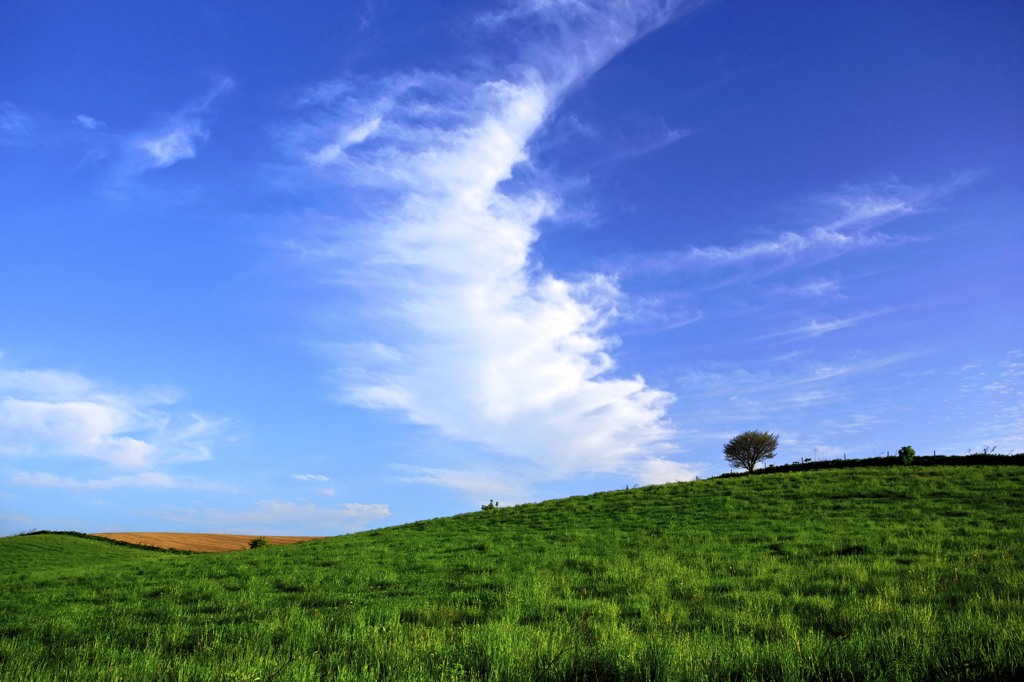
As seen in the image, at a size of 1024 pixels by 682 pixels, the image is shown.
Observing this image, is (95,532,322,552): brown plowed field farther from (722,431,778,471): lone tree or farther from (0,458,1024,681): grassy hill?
(722,431,778,471): lone tree

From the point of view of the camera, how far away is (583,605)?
11.1m

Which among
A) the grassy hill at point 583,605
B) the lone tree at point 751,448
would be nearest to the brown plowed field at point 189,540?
the grassy hill at point 583,605

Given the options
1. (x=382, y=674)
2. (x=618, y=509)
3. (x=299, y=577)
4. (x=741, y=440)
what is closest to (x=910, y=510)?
(x=618, y=509)

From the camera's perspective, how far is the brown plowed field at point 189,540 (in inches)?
2243

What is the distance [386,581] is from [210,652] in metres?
7.80

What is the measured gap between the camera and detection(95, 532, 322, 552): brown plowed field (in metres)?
57.0

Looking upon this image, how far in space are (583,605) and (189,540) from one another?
6390 cm

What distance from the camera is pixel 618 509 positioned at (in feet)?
113

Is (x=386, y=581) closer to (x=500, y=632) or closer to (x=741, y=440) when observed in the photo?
(x=500, y=632)

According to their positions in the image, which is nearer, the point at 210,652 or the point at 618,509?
the point at 210,652

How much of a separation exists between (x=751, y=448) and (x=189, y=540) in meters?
65.1

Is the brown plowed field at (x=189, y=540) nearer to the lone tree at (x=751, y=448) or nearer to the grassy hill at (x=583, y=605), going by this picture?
the grassy hill at (x=583, y=605)

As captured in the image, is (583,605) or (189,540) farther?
(189,540)

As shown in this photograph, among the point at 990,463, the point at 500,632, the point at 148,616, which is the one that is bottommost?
the point at 148,616
